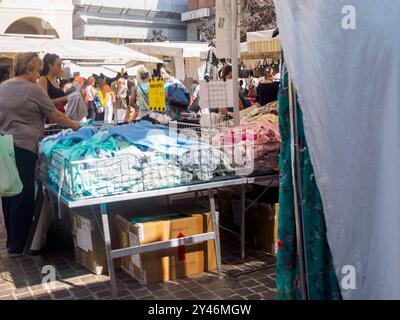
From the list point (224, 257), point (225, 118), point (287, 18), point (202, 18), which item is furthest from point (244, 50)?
point (202, 18)

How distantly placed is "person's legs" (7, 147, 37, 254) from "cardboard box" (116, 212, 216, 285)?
1021 mm

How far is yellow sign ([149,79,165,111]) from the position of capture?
5.78 m

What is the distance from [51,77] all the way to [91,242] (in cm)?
→ 235

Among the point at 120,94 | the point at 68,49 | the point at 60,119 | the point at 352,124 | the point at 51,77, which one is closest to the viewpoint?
the point at 352,124

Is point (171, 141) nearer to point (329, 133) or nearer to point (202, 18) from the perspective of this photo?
point (329, 133)

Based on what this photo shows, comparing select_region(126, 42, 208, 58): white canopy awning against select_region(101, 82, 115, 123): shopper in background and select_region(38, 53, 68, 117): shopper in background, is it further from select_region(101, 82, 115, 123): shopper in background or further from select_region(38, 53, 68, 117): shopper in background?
select_region(38, 53, 68, 117): shopper in background

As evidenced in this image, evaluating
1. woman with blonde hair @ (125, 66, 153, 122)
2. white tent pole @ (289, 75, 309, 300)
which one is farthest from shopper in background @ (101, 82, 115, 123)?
white tent pole @ (289, 75, 309, 300)

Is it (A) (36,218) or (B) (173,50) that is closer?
(A) (36,218)

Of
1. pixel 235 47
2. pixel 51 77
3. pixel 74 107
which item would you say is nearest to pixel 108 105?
pixel 74 107

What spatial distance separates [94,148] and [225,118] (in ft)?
7.05

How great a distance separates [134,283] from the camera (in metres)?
3.99

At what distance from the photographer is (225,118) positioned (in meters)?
5.55

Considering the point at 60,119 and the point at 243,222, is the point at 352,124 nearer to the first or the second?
the point at 243,222

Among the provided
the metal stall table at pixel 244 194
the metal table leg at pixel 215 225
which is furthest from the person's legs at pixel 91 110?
the metal table leg at pixel 215 225
